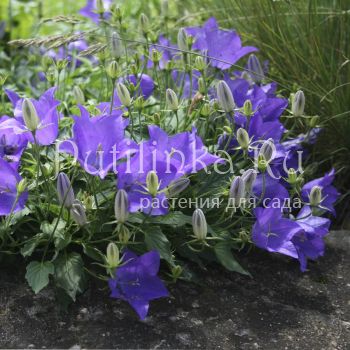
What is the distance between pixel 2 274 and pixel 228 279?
658 mm

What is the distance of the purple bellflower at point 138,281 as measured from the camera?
1.80m

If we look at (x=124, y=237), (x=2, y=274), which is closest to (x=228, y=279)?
(x=124, y=237)

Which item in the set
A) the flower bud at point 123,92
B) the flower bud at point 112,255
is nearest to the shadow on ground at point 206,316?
the flower bud at point 112,255

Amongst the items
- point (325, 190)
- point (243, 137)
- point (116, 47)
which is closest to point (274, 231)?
point (243, 137)

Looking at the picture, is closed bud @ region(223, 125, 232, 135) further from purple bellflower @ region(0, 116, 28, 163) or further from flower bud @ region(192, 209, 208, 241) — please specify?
purple bellflower @ region(0, 116, 28, 163)

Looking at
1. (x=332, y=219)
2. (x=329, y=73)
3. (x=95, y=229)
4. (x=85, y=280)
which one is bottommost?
(x=332, y=219)

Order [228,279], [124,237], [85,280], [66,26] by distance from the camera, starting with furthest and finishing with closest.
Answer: [66,26]
[228,279]
[85,280]
[124,237]

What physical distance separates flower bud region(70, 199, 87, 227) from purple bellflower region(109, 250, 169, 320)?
0.16 metres

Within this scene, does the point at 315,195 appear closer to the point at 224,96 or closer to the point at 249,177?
the point at 249,177

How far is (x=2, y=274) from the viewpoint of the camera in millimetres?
1980

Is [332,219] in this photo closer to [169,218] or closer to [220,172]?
[220,172]

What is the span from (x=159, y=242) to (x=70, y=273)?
0.25 metres

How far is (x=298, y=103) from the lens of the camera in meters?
2.07

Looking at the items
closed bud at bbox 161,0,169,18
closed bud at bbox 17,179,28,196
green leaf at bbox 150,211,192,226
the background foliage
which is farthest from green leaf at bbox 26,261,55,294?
closed bud at bbox 161,0,169,18
